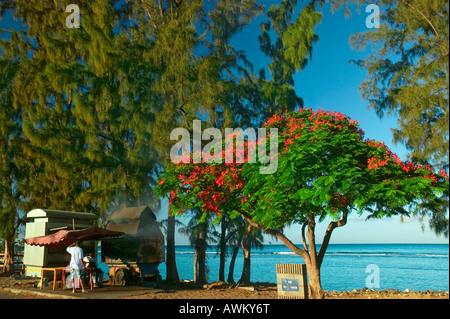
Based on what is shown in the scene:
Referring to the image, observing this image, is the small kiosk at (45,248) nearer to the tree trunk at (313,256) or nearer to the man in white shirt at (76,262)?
the man in white shirt at (76,262)

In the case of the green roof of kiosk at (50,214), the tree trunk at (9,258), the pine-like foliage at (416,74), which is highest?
the pine-like foliage at (416,74)

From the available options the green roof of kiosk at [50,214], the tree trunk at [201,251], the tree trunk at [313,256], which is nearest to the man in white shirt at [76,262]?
the green roof of kiosk at [50,214]

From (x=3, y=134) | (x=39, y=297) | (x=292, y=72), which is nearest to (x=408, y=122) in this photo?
(x=292, y=72)

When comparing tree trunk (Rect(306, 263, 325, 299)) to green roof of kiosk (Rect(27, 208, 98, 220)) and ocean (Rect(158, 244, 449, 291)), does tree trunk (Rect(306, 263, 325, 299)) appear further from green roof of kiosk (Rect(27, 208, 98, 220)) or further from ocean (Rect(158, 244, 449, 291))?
green roof of kiosk (Rect(27, 208, 98, 220))

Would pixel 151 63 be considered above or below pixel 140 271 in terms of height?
above

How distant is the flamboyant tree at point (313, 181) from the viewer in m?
12.1

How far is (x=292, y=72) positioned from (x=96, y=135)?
12130mm

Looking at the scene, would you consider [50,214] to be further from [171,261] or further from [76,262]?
[171,261]

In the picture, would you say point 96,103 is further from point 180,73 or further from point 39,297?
point 39,297

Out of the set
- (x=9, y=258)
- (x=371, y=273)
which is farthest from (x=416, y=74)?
(x=9, y=258)

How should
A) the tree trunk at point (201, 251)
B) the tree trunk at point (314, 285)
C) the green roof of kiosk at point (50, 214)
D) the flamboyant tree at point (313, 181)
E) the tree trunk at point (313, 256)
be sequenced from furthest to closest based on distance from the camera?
1. the tree trunk at point (201, 251)
2. the green roof of kiosk at point (50, 214)
3. the tree trunk at point (313, 256)
4. the tree trunk at point (314, 285)
5. the flamboyant tree at point (313, 181)

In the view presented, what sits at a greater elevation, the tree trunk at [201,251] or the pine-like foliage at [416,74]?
the pine-like foliage at [416,74]

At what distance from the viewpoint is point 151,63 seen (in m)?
22.5

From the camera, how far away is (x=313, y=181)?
41.1 feet
